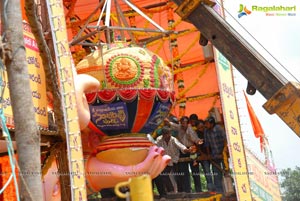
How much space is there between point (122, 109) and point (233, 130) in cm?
309

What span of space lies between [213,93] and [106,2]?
420 cm

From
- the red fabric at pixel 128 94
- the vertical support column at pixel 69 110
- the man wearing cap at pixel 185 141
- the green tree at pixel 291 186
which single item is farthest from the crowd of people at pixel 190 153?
the green tree at pixel 291 186

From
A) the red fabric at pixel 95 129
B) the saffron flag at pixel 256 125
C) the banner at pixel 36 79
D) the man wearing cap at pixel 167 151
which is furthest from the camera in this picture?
the saffron flag at pixel 256 125

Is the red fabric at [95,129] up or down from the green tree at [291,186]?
down

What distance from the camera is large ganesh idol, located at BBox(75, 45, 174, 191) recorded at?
29.2ft

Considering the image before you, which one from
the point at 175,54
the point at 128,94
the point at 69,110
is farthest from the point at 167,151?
the point at 69,110

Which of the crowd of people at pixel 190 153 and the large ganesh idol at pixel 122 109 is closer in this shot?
the large ganesh idol at pixel 122 109

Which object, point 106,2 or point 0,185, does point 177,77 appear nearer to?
point 106,2

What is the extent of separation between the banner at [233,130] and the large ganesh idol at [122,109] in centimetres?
205

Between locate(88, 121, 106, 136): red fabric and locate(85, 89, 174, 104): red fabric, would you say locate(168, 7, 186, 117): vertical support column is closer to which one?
locate(88, 121, 106, 136): red fabric

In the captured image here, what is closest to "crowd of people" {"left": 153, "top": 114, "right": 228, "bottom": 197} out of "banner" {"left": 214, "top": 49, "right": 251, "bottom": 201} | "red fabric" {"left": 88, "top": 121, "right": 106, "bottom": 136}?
"banner" {"left": 214, "top": 49, "right": 251, "bottom": 201}

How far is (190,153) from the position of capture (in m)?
11.5

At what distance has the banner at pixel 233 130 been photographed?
10.8 meters

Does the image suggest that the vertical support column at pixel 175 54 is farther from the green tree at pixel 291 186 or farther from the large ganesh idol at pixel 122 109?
the green tree at pixel 291 186
